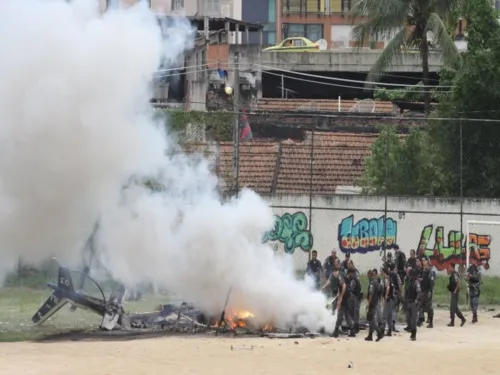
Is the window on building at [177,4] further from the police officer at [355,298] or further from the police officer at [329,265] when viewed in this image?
the police officer at [355,298]

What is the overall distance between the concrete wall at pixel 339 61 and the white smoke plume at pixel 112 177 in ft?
Result: 109

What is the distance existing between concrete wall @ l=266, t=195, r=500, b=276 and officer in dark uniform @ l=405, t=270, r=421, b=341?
985 cm

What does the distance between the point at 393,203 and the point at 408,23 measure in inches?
345

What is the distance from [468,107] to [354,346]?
17.0 m

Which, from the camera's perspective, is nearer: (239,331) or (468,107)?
(239,331)

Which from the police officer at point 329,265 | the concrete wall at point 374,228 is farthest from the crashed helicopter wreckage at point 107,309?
the concrete wall at point 374,228

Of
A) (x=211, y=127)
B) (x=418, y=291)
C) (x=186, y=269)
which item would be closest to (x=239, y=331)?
(x=186, y=269)

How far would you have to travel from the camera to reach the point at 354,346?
23234mm

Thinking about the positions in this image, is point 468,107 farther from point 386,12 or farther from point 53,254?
point 53,254

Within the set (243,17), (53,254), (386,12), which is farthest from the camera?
(243,17)

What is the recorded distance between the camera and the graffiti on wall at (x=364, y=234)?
36.0m

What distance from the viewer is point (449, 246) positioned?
3584 centimetres

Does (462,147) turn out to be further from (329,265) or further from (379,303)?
(379,303)

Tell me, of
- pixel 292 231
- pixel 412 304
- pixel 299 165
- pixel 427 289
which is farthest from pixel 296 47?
pixel 412 304
